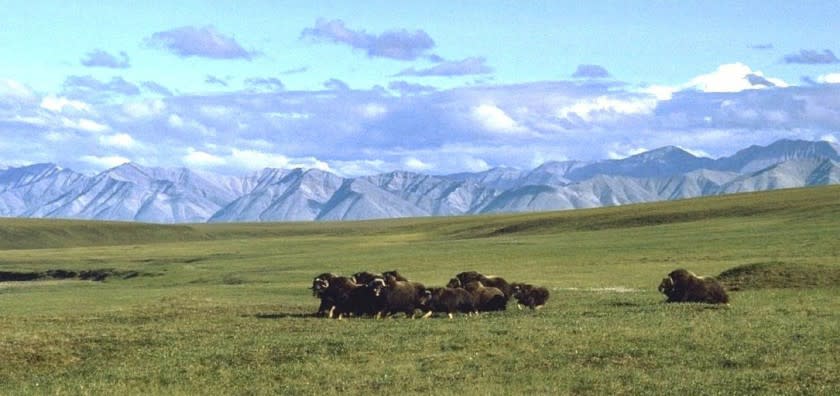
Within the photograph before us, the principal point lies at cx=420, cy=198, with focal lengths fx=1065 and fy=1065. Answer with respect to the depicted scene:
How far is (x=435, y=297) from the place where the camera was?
3572 centimetres

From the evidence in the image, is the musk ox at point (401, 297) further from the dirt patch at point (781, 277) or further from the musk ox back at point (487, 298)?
the dirt patch at point (781, 277)

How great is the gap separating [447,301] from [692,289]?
870cm

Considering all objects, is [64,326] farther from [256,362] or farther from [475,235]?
[475,235]

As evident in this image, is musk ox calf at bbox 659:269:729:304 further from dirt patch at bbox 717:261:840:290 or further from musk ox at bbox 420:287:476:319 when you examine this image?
musk ox at bbox 420:287:476:319

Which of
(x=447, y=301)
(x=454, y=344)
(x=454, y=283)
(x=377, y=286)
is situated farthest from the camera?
(x=454, y=283)

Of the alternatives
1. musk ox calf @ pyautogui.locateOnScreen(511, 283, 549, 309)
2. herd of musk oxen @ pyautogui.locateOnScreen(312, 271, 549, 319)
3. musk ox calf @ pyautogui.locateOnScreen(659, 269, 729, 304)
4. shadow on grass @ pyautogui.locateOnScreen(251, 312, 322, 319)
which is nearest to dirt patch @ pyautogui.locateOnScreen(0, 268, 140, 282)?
shadow on grass @ pyautogui.locateOnScreen(251, 312, 322, 319)

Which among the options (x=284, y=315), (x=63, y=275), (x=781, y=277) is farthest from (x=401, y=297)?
(x=63, y=275)

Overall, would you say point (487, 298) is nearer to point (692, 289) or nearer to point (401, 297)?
point (401, 297)

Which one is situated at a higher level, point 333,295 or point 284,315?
point 333,295

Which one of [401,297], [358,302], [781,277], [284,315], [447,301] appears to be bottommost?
[284,315]

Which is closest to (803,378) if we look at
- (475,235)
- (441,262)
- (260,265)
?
(441,262)

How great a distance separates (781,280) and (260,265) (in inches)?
1989

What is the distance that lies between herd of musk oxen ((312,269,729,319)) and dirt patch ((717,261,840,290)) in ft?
20.3

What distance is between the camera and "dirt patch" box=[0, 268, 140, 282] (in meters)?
82.8
